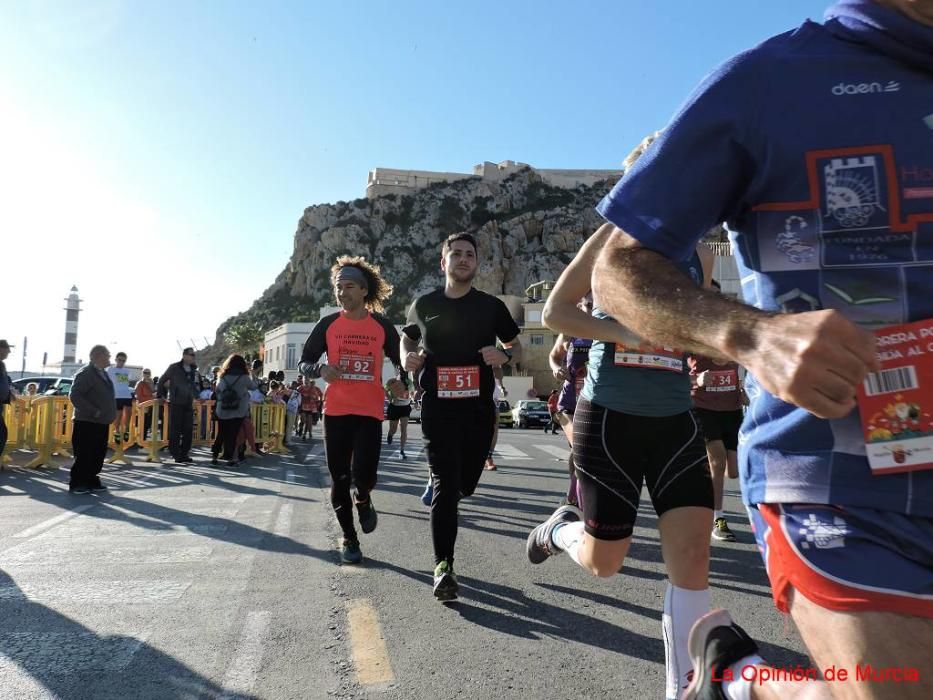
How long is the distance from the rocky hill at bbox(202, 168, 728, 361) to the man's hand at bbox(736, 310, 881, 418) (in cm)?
10085

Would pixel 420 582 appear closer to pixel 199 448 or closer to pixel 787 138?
pixel 787 138

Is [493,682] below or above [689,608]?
below

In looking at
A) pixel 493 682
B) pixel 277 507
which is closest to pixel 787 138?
pixel 493 682

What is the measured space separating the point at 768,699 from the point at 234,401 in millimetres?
11305

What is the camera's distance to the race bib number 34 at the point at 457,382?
165 inches

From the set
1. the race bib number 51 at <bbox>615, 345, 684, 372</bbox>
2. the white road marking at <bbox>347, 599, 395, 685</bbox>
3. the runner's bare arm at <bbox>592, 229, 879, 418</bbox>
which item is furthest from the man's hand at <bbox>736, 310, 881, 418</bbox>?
the white road marking at <bbox>347, 599, 395, 685</bbox>

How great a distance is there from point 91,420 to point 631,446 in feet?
27.0

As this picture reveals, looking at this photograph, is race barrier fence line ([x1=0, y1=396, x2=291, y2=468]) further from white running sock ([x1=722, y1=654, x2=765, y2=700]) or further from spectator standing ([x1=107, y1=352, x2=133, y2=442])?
white running sock ([x1=722, y1=654, x2=765, y2=700])

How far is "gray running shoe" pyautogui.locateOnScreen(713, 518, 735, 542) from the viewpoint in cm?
538

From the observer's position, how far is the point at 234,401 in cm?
1173

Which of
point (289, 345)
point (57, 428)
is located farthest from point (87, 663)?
point (289, 345)

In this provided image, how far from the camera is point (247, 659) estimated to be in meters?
2.97

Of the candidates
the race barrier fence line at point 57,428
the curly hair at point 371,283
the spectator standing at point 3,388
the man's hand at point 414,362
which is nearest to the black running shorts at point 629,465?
the man's hand at point 414,362

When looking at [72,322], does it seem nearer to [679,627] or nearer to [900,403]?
[679,627]
